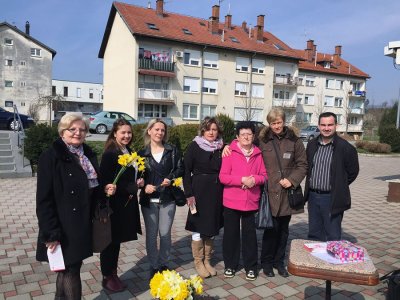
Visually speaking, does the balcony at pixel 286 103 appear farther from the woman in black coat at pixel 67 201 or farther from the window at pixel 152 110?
the woman in black coat at pixel 67 201

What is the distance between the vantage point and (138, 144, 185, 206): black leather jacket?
12.9 ft

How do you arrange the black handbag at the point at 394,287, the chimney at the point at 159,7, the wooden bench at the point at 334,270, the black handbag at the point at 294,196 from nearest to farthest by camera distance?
the wooden bench at the point at 334,270, the black handbag at the point at 394,287, the black handbag at the point at 294,196, the chimney at the point at 159,7

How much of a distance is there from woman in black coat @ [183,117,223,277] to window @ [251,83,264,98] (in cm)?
3730

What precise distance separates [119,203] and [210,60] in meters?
34.8

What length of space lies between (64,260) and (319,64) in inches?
2115

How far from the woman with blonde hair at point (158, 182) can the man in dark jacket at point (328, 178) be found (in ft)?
5.35

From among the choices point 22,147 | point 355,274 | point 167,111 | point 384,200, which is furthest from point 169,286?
point 167,111

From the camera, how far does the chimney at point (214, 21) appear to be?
38656 millimetres

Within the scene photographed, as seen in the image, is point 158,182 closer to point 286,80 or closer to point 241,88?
point 241,88

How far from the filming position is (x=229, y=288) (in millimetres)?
3908

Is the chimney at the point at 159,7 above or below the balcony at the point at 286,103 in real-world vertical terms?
above

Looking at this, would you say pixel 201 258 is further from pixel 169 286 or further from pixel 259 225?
pixel 169 286

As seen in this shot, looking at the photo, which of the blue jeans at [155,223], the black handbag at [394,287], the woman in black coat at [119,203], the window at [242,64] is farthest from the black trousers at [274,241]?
the window at [242,64]

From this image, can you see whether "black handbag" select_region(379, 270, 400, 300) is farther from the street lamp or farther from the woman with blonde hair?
the street lamp
